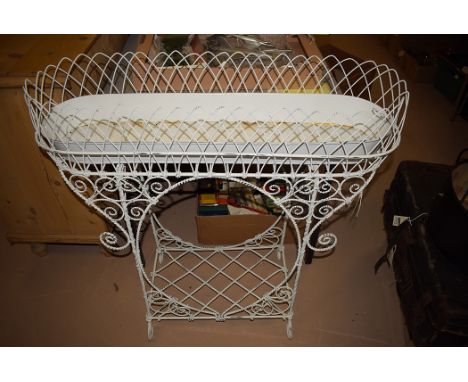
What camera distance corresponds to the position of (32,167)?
141 cm

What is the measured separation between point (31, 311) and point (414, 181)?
74.2 inches

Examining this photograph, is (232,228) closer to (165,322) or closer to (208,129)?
(165,322)

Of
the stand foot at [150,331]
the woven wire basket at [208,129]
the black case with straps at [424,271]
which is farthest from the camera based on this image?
the stand foot at [150,331]

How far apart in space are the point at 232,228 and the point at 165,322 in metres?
0.54

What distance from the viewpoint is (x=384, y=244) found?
187cm

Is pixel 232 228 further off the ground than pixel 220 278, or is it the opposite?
pixel 232 228

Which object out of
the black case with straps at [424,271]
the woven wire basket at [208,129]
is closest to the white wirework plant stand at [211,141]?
the woven wire basket at [208,129]

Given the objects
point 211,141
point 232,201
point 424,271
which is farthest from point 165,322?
point 424,271

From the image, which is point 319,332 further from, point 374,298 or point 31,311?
point 31,311

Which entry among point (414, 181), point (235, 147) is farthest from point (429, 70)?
point (235, 147)

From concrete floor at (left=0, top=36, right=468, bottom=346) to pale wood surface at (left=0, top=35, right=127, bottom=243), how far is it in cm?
19

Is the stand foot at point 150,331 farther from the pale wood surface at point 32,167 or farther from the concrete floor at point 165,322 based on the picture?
the pale wood surface at point 32,167

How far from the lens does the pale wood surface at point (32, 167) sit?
4.08ft

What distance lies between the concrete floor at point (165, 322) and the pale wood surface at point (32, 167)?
187 mm
